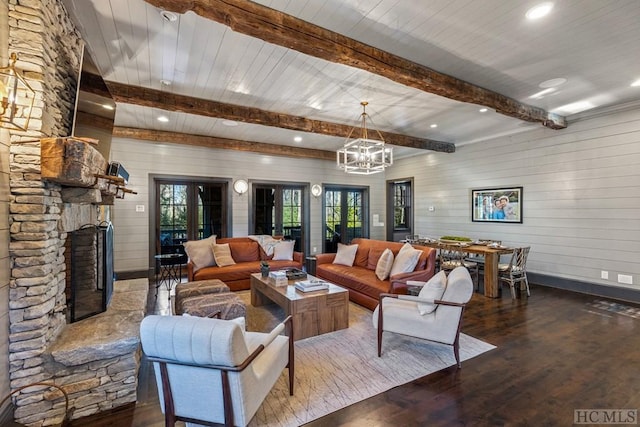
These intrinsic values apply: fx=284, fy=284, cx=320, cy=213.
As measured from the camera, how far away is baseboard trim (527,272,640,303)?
456 cm

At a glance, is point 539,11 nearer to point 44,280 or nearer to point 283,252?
point 44,280

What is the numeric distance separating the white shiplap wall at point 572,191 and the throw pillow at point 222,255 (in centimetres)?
549

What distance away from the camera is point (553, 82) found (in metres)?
3.77

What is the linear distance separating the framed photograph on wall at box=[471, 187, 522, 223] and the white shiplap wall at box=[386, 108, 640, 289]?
12 centimetres

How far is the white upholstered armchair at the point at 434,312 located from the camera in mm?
2689

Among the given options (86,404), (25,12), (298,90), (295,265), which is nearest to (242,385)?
(86,404)

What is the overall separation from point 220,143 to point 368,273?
437cm

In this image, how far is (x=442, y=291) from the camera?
9.29ft

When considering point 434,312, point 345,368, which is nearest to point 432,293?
point 434,312

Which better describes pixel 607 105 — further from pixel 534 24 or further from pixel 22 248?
pixel 22 248

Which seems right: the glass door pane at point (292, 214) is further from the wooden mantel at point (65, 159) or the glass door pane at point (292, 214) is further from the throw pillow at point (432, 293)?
the wooden mantel at point (65, 159)

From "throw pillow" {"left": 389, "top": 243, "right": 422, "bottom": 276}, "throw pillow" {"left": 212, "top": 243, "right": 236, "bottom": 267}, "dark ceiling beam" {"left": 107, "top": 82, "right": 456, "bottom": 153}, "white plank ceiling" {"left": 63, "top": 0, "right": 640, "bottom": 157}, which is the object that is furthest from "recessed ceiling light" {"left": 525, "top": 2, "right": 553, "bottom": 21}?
"throw pillow" {"left": 212, "top": 243, "right": 236, "bottom": 267}

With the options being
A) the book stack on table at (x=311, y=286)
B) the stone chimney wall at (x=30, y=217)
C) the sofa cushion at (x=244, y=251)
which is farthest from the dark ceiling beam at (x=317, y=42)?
the sofa cushion at (x=244, y=251)

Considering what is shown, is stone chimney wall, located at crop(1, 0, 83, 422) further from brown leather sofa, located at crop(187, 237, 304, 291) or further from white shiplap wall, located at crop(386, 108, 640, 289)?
white shiplap wall, located at crop(386, 108, 640, 289)
